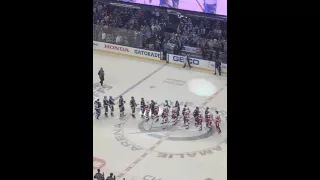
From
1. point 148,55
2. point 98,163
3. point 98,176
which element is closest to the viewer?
point 98,176

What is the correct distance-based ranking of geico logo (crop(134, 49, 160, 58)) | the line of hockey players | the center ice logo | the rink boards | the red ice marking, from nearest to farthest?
1. the red ice marking
2. the center ice logo
3. the line of hockey players
4. the rink boards
5. geico logo (crop(134, 49, 160, 58))

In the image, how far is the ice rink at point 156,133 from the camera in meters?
8.37

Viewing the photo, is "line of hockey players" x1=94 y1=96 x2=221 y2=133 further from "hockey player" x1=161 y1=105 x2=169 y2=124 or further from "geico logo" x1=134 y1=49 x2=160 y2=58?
"geico logo" x1=134 y1=49 x2=160 y2=58

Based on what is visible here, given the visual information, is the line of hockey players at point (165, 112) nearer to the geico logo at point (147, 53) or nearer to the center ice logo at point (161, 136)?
the center ice logo at point (161, 136)

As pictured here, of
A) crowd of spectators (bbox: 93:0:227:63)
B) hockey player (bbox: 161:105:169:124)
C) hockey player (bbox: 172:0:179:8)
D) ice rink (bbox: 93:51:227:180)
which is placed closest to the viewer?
ice rink (bbox: 93:51:227:180)

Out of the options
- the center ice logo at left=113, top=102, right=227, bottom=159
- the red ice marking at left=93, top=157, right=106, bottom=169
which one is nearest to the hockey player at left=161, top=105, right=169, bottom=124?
the center ice logo at left=113, top=102, right=227, bottom=159

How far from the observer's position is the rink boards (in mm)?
11297

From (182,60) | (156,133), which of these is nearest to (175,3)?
(182,60)

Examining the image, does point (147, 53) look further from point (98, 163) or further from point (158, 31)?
point (98, 163)

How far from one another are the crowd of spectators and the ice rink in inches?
14.8

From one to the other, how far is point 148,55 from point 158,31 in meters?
0.52

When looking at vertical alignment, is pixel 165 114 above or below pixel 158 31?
below

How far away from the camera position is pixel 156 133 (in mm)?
9344
